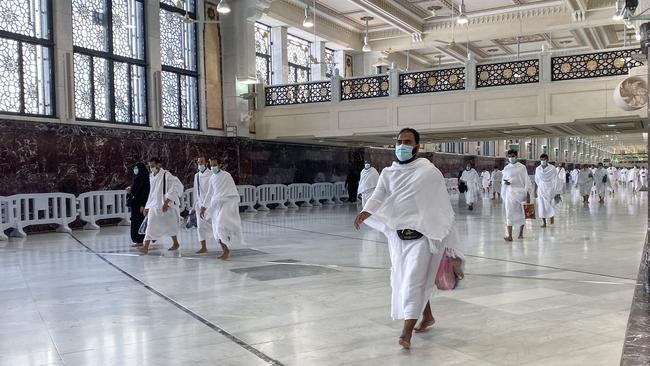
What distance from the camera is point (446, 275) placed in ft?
13.4

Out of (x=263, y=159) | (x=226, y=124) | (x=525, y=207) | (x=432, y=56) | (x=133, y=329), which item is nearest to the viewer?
(x=133, y=329)

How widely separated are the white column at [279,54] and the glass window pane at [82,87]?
742 centimetres

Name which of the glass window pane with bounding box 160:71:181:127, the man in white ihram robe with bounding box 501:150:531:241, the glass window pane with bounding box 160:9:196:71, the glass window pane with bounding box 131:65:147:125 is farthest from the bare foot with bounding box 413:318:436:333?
the glass window pane with bounding box 160:9:196:71

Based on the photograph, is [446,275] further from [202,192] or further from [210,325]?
[202,192]

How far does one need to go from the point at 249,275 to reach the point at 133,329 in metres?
2.34

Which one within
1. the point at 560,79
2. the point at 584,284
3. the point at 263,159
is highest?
the point at 560,79

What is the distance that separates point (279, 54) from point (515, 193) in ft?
37.8

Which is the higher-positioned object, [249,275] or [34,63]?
[34,63]

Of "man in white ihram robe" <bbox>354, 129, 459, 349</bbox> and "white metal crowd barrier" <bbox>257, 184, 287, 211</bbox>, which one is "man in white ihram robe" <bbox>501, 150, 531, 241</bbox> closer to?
"man in white ihram robe" <bbox>354, 129, 459, 349</bbox>

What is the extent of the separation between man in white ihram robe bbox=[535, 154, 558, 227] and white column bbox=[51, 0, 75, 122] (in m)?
10.0

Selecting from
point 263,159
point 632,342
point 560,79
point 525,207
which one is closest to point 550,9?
point 560,79

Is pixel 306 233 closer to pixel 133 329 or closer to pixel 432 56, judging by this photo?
pixel 133 329

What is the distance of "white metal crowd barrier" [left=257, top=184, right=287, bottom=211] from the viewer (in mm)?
18188

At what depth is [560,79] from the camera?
1370 cm
